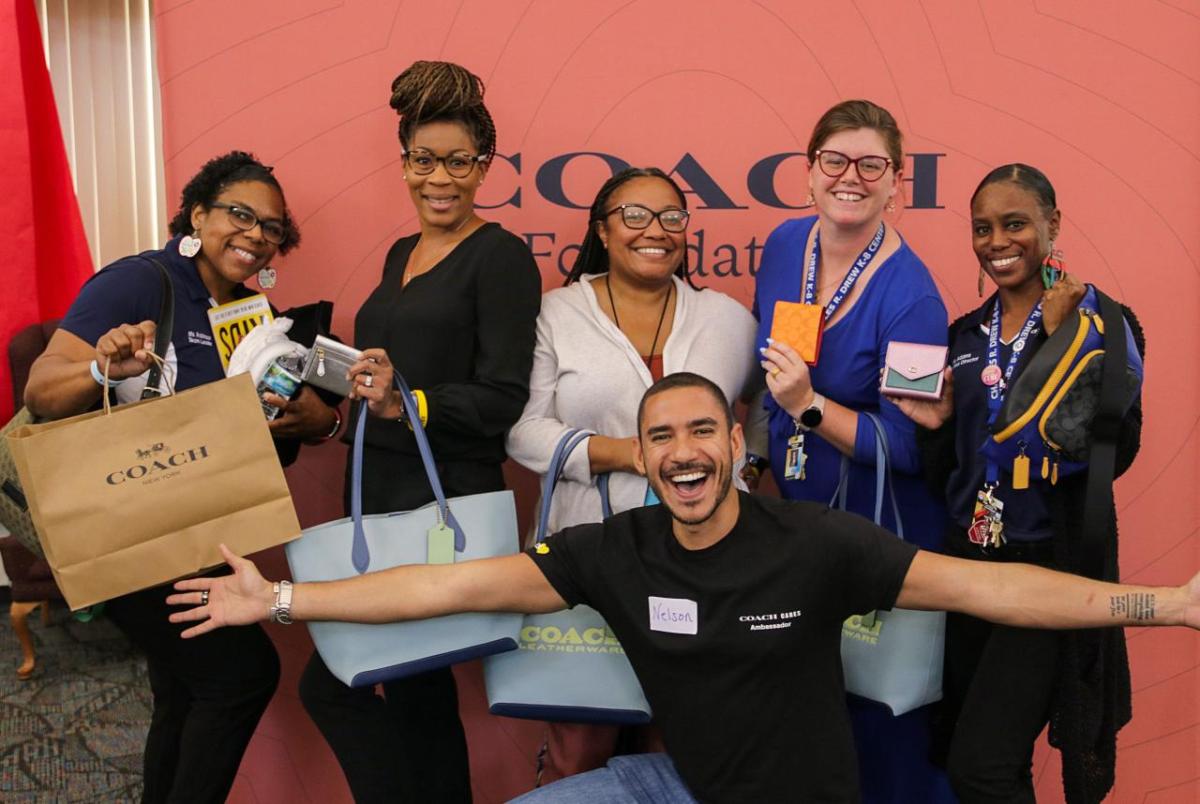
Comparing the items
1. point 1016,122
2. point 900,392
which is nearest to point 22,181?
point 900,392

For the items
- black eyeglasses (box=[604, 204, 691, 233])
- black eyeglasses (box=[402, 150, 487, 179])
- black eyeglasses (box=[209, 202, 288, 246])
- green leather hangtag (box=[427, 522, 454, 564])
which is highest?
black eyeglasses (box=[402, 150, 487, 179])

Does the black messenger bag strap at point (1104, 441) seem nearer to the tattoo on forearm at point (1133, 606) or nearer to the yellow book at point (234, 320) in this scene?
the tattoo on forearm at point (1133, 606)

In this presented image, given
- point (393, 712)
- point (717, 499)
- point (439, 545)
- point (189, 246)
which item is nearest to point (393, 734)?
point (393, 712)

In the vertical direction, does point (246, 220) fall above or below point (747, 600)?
above

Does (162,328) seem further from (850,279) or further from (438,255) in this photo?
(850,279)

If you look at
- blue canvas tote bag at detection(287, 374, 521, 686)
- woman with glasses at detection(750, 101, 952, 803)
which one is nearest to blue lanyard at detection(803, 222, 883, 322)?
woman with glasses at detection(750, 101, 952, 803)

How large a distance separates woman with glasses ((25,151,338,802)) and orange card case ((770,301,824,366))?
118cm

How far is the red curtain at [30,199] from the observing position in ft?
10.6

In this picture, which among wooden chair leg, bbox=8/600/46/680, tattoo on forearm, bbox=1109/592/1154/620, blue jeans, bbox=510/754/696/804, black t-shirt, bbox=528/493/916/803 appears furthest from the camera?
wooden chair leg, bbox=8/600/46/680

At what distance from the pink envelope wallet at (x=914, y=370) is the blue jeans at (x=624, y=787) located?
96 centimetres

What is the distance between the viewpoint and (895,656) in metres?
2.28

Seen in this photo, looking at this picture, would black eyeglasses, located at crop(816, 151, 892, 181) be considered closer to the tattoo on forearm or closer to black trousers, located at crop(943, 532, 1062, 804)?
black trousers, located at crop(943, 532, 1062, 804)

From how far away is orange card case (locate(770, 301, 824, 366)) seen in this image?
2381mm

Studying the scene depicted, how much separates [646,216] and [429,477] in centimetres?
81
